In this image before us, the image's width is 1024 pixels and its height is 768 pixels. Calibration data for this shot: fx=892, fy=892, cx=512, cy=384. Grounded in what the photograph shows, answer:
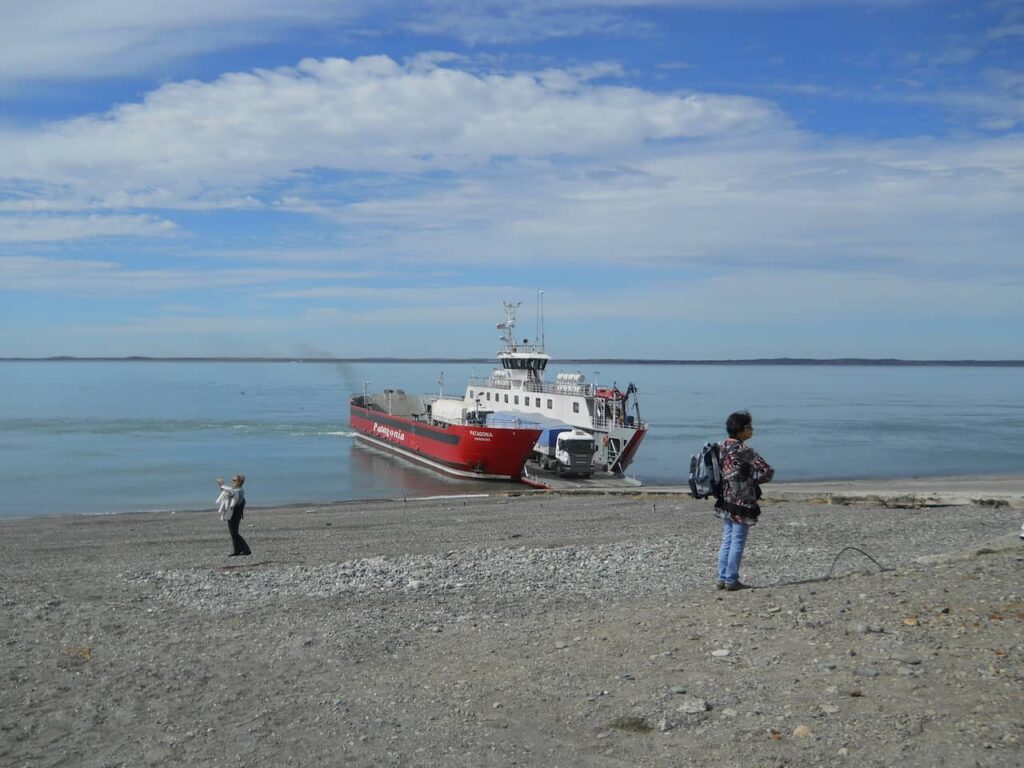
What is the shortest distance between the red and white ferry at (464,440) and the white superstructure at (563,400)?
1.97 metres

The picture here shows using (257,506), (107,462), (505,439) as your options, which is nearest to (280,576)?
(257,506)

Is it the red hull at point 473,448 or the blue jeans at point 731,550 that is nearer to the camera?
the blue jeans at point 731,550

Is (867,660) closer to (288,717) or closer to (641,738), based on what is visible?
(641,738)

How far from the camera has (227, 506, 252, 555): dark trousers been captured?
575 inches

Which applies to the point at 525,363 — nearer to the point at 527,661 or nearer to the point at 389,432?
the point at 389,432

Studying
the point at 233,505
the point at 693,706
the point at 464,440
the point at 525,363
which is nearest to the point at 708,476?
the point at 693,706

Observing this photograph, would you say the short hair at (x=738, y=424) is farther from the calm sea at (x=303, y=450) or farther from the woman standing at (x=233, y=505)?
the calm sea at (x=303, y=450)

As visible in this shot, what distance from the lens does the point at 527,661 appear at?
757cm

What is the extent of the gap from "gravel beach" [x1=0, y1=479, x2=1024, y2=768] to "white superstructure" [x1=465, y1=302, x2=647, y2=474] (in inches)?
962

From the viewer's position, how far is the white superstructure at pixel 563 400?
1499 inches

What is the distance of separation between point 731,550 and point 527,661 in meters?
2.65

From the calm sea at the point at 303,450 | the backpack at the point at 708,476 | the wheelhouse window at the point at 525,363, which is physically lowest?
the calm sea at the point at 303,450

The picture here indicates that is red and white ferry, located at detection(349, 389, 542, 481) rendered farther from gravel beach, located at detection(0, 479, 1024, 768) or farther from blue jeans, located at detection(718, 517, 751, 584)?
blue jeans, located at detection(718, 517, 751, 584)

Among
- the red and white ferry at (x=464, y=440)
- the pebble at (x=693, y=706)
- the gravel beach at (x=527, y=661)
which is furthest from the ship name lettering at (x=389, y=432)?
the pebble at (x=693, y=706)
